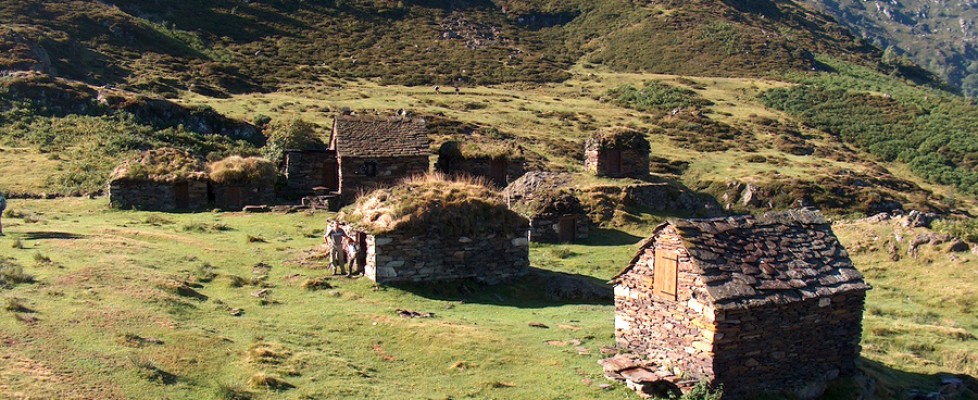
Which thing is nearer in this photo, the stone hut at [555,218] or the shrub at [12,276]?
the shrub at [12,276]

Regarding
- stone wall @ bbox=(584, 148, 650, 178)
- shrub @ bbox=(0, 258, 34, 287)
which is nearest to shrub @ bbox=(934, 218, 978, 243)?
stone wall @ bbox=(584, 148, 650, 178)

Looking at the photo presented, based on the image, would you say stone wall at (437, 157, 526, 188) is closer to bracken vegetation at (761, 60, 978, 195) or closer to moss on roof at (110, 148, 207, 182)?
moss on roof at (110, 148, 207, 182)

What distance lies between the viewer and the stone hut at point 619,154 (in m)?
38.9

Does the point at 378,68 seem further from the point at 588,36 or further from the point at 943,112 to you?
the point at 943,112

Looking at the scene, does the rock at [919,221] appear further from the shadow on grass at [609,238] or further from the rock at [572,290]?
the rock at [572,290]

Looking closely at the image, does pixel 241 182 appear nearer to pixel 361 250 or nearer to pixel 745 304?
pixel 361 250

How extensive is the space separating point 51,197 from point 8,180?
3.03 m

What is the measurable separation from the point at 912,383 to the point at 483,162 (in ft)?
75.8

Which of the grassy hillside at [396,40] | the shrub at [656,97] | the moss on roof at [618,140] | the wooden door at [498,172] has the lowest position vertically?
the wooden door at [498,172]

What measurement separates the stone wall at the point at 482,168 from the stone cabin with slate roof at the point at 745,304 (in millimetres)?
21313

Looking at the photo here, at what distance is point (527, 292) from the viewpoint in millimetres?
21094

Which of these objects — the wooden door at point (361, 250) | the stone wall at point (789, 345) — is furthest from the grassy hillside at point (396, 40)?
the stone wall at point (789, 345)

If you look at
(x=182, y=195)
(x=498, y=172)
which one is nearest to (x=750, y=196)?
(x=498, y=172)

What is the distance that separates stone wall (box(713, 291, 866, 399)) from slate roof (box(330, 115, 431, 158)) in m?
20.8
